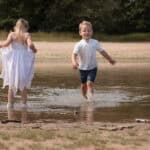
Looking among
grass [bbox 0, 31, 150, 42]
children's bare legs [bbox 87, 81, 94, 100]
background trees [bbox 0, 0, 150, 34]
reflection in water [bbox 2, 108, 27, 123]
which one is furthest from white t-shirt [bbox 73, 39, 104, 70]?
background trees [bbox 0, 0, 150, 34]

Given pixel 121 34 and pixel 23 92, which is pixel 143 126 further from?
pixel 121 34

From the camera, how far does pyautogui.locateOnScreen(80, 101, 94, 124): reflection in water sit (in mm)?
9639

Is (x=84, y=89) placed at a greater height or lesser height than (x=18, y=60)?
lesser

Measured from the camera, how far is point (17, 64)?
11719 mm

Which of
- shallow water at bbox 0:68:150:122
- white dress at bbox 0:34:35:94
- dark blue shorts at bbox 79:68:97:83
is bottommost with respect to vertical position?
shallow water at bbox 0:68:150:122

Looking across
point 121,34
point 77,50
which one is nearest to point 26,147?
point 77,50

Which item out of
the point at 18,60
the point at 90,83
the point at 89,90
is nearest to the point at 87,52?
the point at 90,83

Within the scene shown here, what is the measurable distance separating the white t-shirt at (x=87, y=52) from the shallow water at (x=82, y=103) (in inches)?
27.7

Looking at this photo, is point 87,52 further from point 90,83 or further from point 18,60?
point 18,60

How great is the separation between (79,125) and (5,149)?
2138 millimetres

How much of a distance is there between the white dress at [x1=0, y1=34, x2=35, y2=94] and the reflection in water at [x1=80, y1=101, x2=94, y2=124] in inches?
47.1

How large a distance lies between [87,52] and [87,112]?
2.53 metres

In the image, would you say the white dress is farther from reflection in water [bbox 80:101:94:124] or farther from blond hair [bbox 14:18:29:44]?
reflection in water [bbox 80:101:94:124]

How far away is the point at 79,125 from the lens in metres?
8.68
